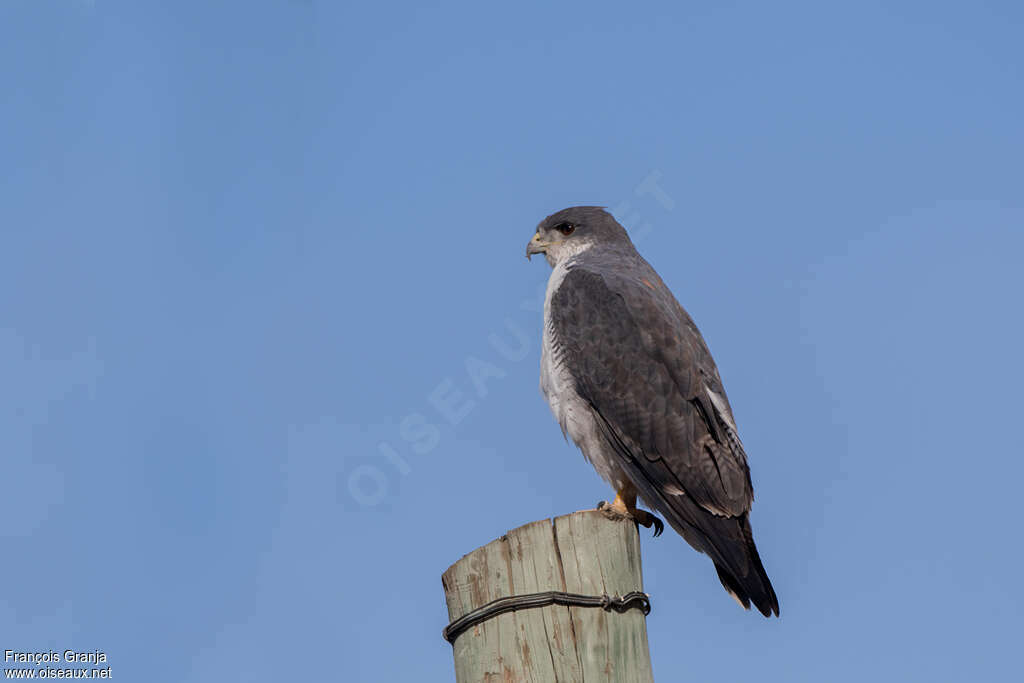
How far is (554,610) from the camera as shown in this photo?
11.9 feet

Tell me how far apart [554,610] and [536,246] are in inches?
169

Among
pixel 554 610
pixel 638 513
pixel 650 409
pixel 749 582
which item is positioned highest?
pixel 650 409

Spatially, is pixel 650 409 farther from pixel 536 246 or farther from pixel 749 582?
pixel 536 246

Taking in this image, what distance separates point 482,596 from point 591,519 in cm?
52

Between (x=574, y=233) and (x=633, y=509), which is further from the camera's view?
(x=574, y=233)

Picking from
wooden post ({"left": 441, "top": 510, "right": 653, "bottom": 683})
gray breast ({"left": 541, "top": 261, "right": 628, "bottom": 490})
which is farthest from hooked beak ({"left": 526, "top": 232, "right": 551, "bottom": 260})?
wooden post ({"left": 441, "top": 510, "right": 653, "bottom": 683})

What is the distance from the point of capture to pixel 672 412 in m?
5.73

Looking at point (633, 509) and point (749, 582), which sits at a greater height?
point (633, 509)

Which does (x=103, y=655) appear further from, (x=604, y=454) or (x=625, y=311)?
(x=625, y=311)

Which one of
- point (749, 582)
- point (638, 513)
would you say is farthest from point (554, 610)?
point (638, 513)

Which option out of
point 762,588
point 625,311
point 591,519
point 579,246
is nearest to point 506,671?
point 591,519

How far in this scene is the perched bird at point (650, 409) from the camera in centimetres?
527

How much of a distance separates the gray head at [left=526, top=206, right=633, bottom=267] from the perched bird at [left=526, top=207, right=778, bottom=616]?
2.63 feet

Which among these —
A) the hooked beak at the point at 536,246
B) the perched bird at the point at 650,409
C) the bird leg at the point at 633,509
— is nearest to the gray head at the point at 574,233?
the hooked beak at the point at 536,246
